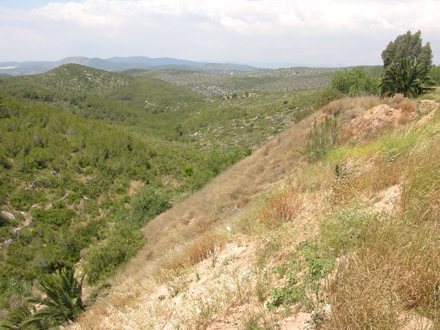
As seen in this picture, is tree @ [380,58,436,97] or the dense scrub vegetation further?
the dense scrub vegetation

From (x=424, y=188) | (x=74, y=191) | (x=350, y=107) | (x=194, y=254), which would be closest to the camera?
(x=424, y=188)

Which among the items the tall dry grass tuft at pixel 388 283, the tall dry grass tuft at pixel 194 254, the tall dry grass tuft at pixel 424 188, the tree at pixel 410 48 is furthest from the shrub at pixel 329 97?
the tree at pixel 410 48

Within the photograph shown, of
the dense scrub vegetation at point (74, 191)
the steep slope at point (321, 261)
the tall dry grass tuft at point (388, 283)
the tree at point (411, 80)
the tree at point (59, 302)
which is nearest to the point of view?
the tall dry grass tuft at point (388, 283)

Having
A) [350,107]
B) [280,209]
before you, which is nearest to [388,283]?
[280,209]

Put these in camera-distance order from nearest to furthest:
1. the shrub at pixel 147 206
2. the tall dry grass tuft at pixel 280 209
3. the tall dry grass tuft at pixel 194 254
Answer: the tall dry grass tuft at pixel 280 209 → the tall dry grass tuft at pixel 194 254 → the shrub at pixel 147 206

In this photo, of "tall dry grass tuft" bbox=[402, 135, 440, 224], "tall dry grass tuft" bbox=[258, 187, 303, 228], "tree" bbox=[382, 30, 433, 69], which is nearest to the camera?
"tall dry grass tuft" bbox=[402, 135, 440, 224]

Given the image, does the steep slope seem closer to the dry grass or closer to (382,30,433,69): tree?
the dry grass

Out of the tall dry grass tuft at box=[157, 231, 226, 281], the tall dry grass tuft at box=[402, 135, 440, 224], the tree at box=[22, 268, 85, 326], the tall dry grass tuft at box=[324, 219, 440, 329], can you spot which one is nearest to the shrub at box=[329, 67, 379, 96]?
the tall dry grass tuft at box=[402, 135, 440, 224]

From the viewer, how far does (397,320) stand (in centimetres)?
171

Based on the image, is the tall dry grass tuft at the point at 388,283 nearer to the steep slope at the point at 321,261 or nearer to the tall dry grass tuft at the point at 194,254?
the steep slope at the point at 321,261

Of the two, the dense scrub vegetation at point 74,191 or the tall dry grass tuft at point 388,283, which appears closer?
the tall dry grass tuft at point 388,283

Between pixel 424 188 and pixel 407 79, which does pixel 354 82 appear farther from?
pixel 424 188

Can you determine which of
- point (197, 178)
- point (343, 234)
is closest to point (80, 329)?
point (343, 234)

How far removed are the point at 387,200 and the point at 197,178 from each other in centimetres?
1233
